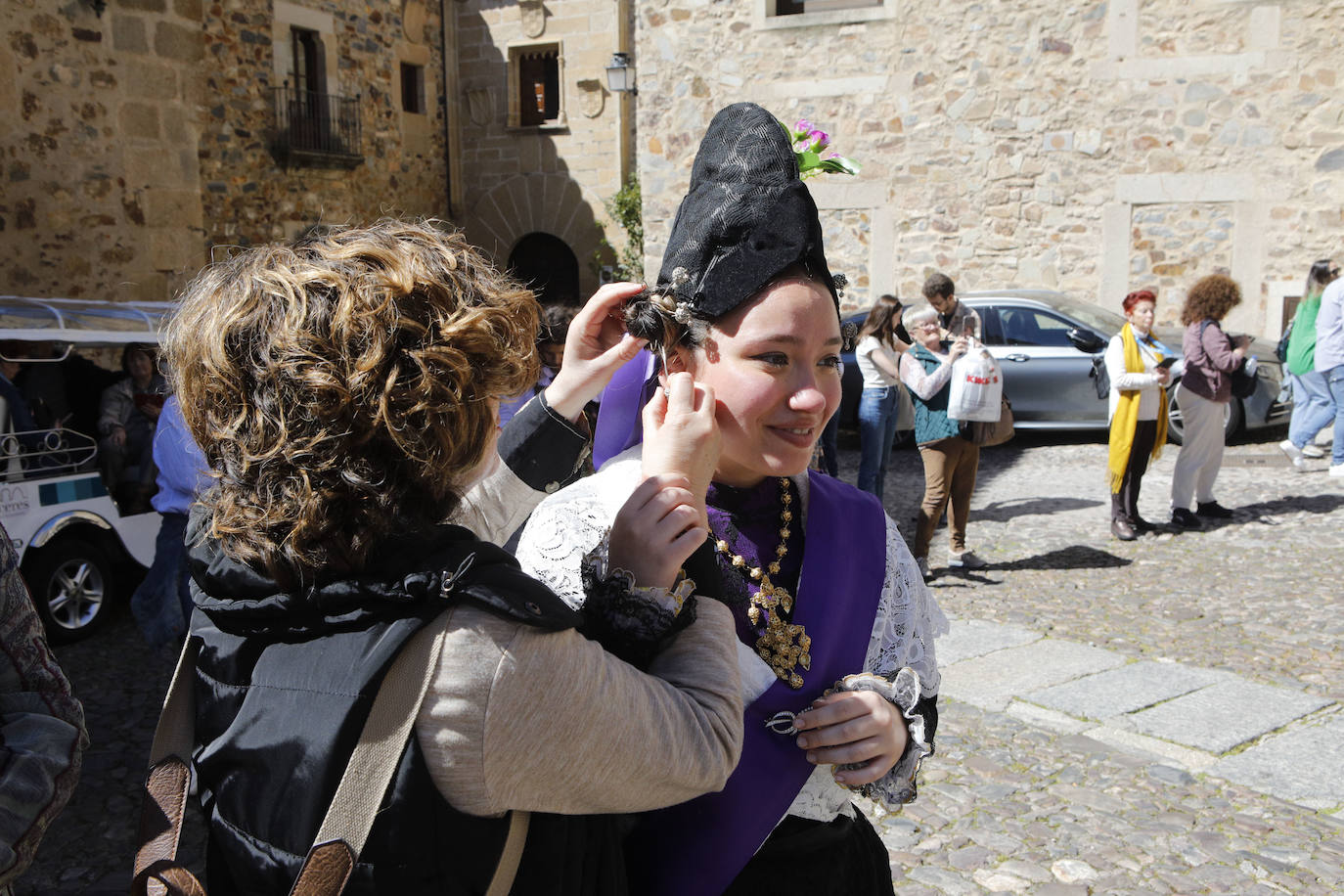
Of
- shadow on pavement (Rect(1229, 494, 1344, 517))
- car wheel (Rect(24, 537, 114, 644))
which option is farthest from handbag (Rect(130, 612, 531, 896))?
shadow on pavement (Rect(1229, 494, 1344, 517))

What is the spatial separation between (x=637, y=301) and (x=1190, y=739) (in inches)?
140

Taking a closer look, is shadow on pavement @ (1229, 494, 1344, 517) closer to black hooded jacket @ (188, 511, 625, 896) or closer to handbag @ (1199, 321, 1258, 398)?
handbag @ (1199, 321, 1258, 398)

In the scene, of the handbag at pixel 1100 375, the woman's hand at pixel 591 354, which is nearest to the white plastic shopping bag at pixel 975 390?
→ the handbag at pixel 1100 375

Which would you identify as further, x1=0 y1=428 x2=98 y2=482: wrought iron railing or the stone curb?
x1=0 y1=428 x2=98 y2=482: wrought iron railing

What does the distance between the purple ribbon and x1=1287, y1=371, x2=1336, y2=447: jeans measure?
29.2 feet

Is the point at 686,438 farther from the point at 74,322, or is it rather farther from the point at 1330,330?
the point at 1330,330

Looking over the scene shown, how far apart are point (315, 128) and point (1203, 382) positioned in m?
12.1

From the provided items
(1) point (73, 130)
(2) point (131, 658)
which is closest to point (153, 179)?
(1) point (73, 130)

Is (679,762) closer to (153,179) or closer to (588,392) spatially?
(588,392)

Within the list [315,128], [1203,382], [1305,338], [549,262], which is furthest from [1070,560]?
[549,262]

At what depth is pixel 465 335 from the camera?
3.98 feet

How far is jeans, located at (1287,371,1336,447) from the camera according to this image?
9078mm

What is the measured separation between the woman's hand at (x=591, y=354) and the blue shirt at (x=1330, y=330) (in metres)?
8.51

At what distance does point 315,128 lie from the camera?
15234 mm
